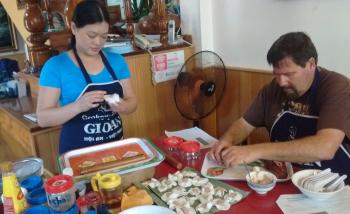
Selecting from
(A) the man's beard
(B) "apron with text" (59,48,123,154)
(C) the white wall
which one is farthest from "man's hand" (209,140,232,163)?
(C) the white wall

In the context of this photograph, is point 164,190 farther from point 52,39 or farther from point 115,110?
point 52,39

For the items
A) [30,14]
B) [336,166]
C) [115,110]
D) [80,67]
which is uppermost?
[30,14]

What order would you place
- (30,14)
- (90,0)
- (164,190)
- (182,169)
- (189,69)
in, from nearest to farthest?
(164,190) → (182,169) → (90,0) → (30,14) → (189,69)

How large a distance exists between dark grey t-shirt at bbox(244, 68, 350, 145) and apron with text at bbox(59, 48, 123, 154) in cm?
68

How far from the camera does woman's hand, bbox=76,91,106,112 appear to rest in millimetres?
1430

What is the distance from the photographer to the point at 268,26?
7.23 feet

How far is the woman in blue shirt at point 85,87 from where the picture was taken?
1.48 meters

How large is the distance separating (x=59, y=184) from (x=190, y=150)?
2.00ft

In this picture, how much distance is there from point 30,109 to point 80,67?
1.01 m

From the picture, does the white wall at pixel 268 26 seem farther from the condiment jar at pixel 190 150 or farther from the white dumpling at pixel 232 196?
the white dumpling at pixel 232 196

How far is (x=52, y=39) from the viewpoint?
2.33m

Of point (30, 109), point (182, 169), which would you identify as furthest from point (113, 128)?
point (30, 109)

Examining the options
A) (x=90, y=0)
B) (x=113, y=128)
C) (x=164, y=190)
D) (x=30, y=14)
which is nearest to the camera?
(x=164, y=190)

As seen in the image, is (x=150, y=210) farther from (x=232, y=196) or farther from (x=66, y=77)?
(x=66, y=77)
